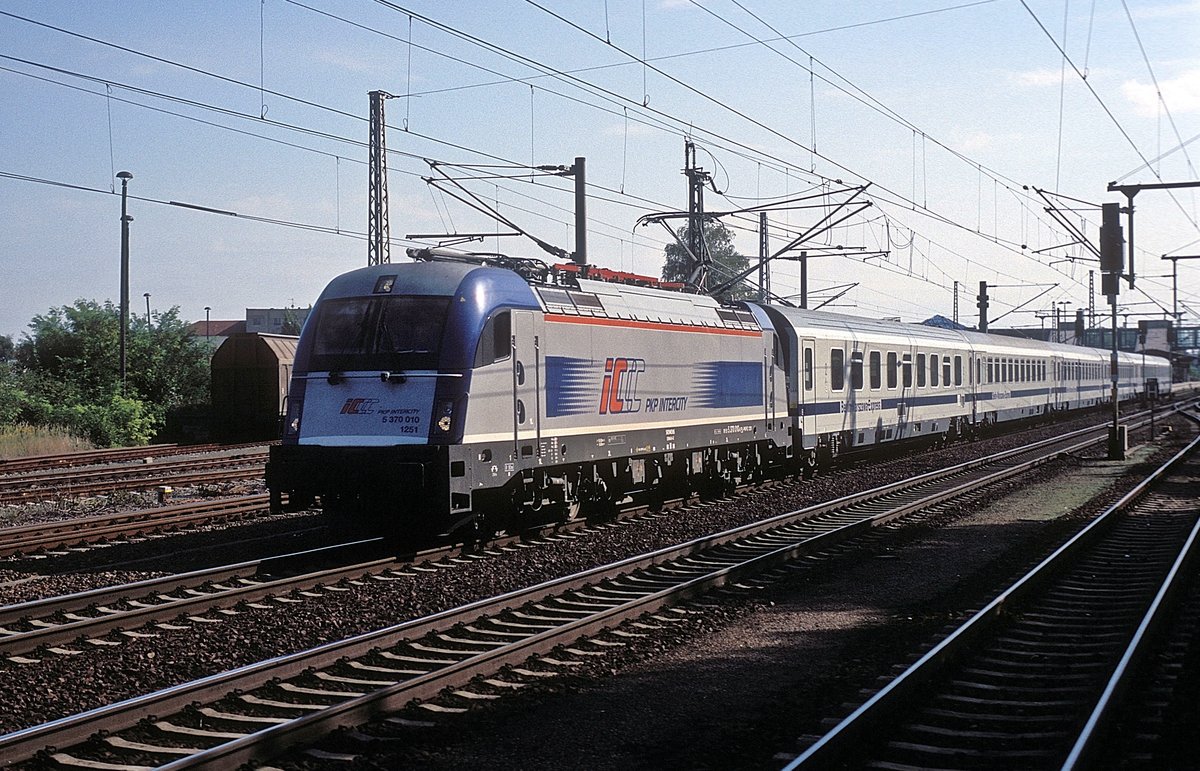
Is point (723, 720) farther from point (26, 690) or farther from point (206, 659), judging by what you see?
point (26, 690)

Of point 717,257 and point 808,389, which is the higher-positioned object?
point 717,257

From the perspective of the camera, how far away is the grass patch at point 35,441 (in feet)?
101

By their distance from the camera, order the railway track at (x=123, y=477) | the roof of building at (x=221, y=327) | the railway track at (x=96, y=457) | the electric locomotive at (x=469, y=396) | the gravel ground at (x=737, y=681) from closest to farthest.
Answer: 1. the gravel ground at (x=737, y=681)
2. the electric locomotive at (x=469, y=396)
3. the railway track at (x=123, y=477)
4. the railway track at (x=96, y=457)
5. the roof of building at (x=221, y=327)

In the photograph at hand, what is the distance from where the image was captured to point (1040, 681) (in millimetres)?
8344

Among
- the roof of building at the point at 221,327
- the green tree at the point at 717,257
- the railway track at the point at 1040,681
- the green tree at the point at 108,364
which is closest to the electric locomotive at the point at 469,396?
the railway track at the point at 1040,681

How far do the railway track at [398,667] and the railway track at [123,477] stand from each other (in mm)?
11907

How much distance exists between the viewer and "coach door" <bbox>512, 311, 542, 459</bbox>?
14.3 m

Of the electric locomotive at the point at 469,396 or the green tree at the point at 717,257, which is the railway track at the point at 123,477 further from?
the green tree at the point at 717,257

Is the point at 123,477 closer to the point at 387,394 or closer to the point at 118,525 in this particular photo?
the point at 118,525

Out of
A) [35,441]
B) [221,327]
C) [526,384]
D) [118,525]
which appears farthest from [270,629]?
[221,327]

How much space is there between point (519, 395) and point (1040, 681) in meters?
7.51

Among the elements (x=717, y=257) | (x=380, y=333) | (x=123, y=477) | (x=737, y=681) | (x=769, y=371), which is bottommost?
(x=737, y=681)

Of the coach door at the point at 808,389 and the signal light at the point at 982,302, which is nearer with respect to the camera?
the coach door at the point at 808,389

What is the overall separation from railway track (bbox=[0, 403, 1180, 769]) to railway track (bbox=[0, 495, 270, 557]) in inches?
272
